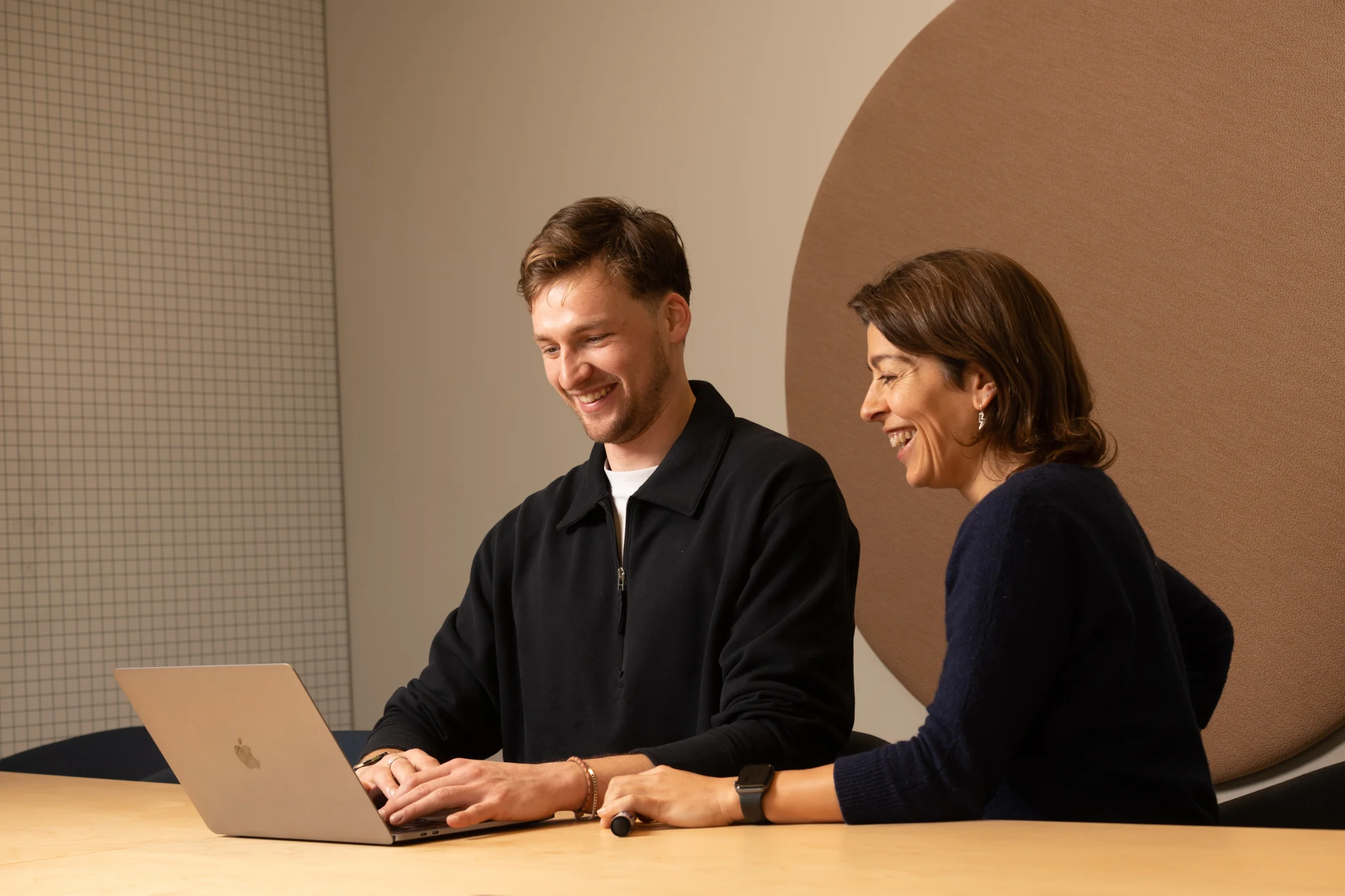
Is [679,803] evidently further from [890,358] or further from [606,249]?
[606,249]

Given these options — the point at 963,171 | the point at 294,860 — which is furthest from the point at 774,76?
the point at 294,860

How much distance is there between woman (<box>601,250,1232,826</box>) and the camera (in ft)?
4.72

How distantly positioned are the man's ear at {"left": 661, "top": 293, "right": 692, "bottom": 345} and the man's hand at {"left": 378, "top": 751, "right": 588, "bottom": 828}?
0.81m

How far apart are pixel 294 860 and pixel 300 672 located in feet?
9.49

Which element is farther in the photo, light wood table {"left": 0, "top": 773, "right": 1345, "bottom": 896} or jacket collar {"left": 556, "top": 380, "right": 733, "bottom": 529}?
jacket collar {"left": 556, "top": 380, "right": 733, "bottom": 529}

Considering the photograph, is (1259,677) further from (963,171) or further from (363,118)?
(363,118)

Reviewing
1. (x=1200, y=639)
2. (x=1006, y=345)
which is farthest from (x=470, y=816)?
(x=1200, y=639)

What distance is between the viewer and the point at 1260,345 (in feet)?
7.94

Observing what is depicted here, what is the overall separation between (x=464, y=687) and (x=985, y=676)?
41.7 inches

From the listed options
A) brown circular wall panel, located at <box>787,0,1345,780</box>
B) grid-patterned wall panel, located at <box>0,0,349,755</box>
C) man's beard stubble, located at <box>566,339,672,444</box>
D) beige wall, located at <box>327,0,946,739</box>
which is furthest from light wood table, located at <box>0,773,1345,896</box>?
grid-patterned wall panel, located at <box>0,0,349,755</box>

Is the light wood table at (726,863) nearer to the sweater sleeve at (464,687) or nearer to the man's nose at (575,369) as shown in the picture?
the sweater sleeve at (464,687)

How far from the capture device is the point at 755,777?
1.53 meters

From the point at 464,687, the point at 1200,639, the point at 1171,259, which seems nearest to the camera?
the point at 1200,639

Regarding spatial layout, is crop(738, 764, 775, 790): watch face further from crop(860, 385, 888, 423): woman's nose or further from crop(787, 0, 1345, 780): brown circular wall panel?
crop(787, 0, 1345, 780): brown circular wall panel
